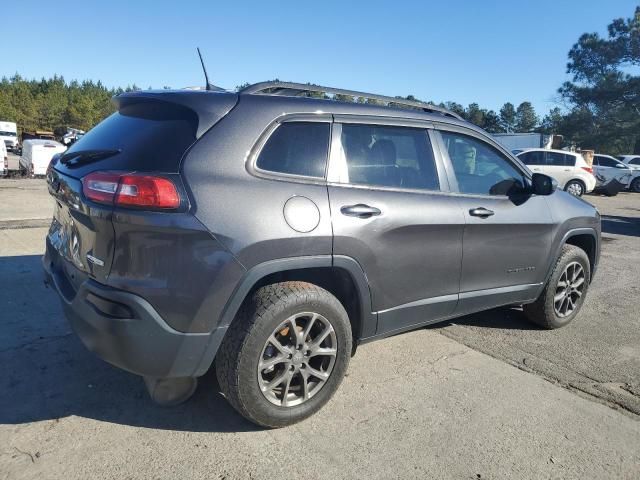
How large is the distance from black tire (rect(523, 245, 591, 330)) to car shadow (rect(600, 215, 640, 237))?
7.38 m

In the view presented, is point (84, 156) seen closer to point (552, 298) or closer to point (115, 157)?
point (115, 157)

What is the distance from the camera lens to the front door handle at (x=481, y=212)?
145 inches

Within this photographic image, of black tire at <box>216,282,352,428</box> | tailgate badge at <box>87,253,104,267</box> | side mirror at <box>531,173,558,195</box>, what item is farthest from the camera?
side mirror at <box>531,173,558,195</box>

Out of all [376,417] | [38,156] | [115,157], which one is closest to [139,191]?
[115,157]

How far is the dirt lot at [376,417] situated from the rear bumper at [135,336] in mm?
456

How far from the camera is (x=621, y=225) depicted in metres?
12.5

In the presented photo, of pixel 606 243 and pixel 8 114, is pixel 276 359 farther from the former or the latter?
pixel 8 114

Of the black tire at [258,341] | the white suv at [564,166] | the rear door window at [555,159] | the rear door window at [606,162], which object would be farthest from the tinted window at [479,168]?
the rear door window at [606,162]

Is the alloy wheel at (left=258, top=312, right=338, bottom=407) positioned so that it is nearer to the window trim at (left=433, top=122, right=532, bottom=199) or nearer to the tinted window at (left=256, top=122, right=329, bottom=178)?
the tinted window at (left=256, top=122, right=329, bottom=178)

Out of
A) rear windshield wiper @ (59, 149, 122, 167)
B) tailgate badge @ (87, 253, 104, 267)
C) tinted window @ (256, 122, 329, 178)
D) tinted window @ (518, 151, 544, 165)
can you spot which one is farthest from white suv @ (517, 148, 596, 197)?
tailgate badge @ (87, 253, 104, 267)

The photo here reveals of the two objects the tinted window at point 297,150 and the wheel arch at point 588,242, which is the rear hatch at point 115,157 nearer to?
the tinted window at point 297,150

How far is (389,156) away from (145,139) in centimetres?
153

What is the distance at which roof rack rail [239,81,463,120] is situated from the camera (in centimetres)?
303

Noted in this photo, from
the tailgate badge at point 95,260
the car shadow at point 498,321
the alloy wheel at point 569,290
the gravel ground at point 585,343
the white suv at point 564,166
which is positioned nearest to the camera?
the tailgate badge at point 95,260
